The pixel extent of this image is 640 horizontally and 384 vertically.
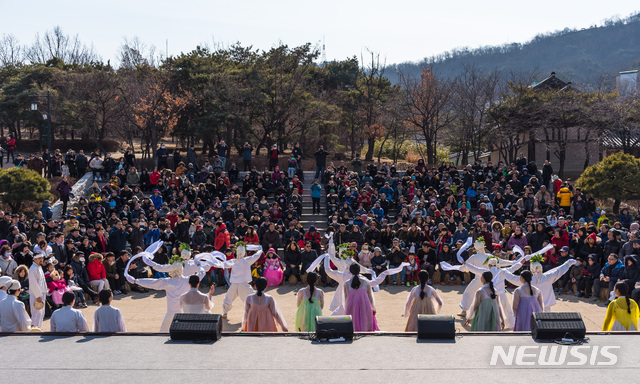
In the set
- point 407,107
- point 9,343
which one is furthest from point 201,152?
point 9,343

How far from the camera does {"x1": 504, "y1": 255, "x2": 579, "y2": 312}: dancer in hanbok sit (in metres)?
9.79

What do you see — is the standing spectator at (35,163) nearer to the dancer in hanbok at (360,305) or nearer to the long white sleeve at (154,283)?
the long white sleeve at (154,283)

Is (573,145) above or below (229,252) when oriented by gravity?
above

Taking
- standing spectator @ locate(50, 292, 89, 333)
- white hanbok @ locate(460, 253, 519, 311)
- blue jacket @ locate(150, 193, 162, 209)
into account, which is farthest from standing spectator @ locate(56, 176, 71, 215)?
white hanbok @ locate(460, 253, 519, 311)

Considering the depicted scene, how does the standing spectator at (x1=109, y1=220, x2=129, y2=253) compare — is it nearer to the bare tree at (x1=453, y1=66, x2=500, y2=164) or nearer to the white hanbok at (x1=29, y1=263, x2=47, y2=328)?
the white hanbok at (x1=29, y1=263, x2=47, y2=328)

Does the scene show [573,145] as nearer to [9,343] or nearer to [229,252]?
[229,252]

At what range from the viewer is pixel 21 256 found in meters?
13.0

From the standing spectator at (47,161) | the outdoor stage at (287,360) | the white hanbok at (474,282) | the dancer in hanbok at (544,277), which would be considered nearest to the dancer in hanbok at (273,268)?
the white hanbok at (474,282)

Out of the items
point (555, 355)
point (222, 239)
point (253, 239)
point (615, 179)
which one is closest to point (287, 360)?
point (555, 355)

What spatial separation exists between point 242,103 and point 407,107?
836 centimetres

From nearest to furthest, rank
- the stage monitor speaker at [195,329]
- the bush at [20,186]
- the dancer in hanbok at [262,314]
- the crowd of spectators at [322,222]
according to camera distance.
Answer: the stage monitor speaker at [195,329], the dancer in hanbok at [262,314], the crowd of spectators at [322,222], the bush at [20,186]

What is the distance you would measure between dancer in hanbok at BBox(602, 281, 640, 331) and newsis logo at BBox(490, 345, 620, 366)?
1906 millimetres

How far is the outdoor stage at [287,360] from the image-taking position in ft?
19.6

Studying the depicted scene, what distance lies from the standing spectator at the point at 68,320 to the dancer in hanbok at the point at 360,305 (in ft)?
12.8
